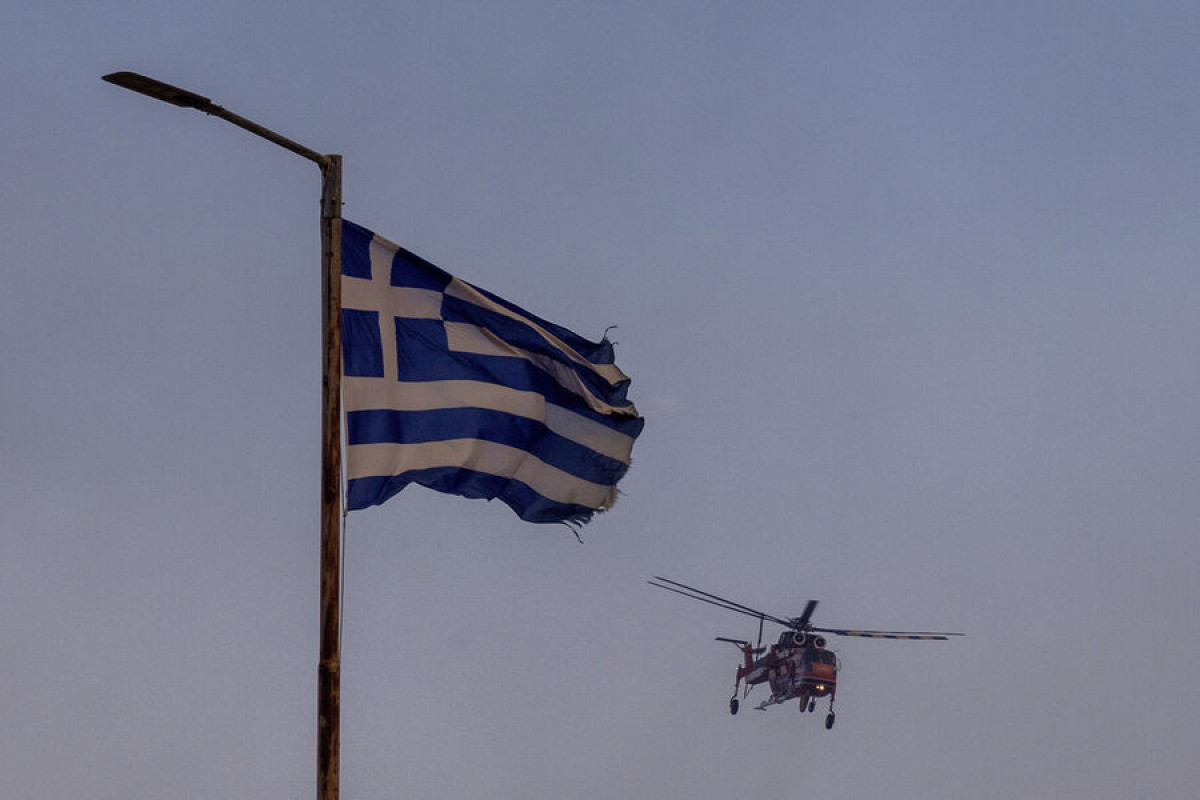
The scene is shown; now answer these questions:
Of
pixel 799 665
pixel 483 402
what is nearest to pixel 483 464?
pixel 483 402

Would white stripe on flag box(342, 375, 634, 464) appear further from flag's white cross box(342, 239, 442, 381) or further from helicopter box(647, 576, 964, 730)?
helicopter box(647, 576, 964, 730)

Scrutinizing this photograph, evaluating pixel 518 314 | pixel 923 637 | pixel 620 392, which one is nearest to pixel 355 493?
pixel 518 314

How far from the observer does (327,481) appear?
14.0 metres

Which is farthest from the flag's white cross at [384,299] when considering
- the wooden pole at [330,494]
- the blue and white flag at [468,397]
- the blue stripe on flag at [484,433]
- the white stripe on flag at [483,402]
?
the wooden pole at [330,494]

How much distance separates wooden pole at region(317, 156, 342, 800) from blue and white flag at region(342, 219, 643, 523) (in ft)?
5.19

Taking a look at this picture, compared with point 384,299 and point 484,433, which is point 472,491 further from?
point 384,299

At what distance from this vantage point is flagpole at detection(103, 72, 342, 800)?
13.5 meters

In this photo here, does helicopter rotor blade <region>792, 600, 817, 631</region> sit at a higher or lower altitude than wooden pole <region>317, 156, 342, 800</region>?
higher

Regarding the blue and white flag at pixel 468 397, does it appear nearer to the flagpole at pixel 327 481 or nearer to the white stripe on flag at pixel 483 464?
the white stripe on flag at pixel 483 464

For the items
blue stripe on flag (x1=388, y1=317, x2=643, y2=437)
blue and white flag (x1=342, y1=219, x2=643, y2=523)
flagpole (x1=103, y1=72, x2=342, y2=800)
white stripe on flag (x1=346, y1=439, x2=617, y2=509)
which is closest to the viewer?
flagpole (x1=103, y1=72, x2=342, y2=800)

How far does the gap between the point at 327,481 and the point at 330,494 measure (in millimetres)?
99

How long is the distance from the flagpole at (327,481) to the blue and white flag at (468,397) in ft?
5.27

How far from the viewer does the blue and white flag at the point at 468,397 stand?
53.2 feet

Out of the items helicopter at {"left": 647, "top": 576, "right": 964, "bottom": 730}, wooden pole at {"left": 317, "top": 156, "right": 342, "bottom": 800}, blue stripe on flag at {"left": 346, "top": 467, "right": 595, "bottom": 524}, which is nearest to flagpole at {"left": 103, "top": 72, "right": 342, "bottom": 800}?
wooden pole at {"left": 317, "top": 156, "right": 342, "bottom": 800}
